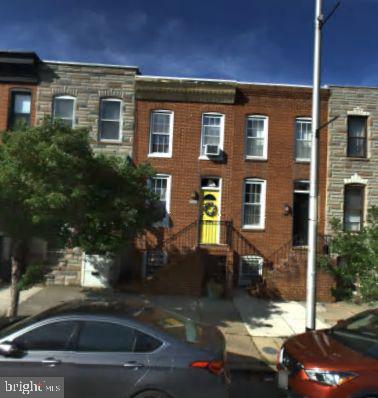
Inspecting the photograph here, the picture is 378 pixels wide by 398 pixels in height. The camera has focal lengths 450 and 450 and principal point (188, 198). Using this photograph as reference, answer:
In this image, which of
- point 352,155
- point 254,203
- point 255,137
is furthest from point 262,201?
point 352,155

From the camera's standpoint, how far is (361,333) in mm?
7129

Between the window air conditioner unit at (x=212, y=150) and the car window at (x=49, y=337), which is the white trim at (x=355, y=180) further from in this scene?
the car window at (x=49, y=337)

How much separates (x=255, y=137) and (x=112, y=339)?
12.2 metres

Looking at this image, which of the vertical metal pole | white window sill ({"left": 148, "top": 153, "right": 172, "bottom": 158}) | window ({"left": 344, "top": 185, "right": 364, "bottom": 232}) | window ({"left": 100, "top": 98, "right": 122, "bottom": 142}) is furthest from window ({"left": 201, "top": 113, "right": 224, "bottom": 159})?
the vertical metal pole

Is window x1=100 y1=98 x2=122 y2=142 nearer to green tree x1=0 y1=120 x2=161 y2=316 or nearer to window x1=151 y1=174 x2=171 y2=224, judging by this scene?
window x1=151 y1=174 x2=171 y2=224

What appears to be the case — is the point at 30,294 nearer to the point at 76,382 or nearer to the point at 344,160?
the point at 76,382

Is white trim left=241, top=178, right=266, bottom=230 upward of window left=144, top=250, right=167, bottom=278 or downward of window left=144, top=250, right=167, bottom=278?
upward

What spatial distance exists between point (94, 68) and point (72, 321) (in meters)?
12.4

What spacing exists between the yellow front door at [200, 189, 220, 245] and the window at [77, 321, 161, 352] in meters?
10.6

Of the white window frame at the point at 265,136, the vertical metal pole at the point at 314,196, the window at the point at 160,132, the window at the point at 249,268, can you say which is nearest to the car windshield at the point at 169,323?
the vertical metal pole at the point at 314,196

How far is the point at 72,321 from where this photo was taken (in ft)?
18.6

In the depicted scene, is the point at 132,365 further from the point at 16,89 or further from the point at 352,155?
the point at 352,155

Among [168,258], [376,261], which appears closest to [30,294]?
[168,258]

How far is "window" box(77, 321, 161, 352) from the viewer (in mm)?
5598
